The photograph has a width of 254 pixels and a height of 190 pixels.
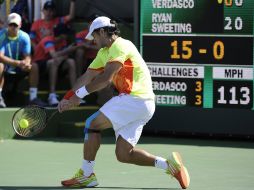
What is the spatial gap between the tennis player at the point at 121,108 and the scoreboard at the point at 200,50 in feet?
13.0

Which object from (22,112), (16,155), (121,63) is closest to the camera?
(121,63)

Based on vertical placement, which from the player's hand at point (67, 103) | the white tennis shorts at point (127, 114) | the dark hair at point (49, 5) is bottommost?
the white tennis shorts at point (127, 114)

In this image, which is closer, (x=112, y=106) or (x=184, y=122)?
(x=112, y=106)

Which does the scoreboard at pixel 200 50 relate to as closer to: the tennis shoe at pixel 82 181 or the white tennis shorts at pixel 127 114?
the white tennis shorts at pixel 127 114

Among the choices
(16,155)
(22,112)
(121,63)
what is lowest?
(16,155)

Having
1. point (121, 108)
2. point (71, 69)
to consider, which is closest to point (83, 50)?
point (71, 69)

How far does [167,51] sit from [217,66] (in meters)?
0.79

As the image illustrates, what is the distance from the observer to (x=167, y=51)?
41.8 feet

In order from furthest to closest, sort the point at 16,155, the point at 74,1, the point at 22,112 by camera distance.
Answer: the point at 74,1, the point at 16,155, the point at 22,112

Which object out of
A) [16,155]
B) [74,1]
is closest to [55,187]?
[16,155]

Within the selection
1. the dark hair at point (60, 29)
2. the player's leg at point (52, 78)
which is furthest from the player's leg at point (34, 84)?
the dark hair at point (60, 29)

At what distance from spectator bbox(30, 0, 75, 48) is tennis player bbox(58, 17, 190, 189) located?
19.5 ft

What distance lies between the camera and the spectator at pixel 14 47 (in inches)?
521

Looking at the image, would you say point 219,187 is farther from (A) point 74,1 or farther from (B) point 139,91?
(A) point 74,1
